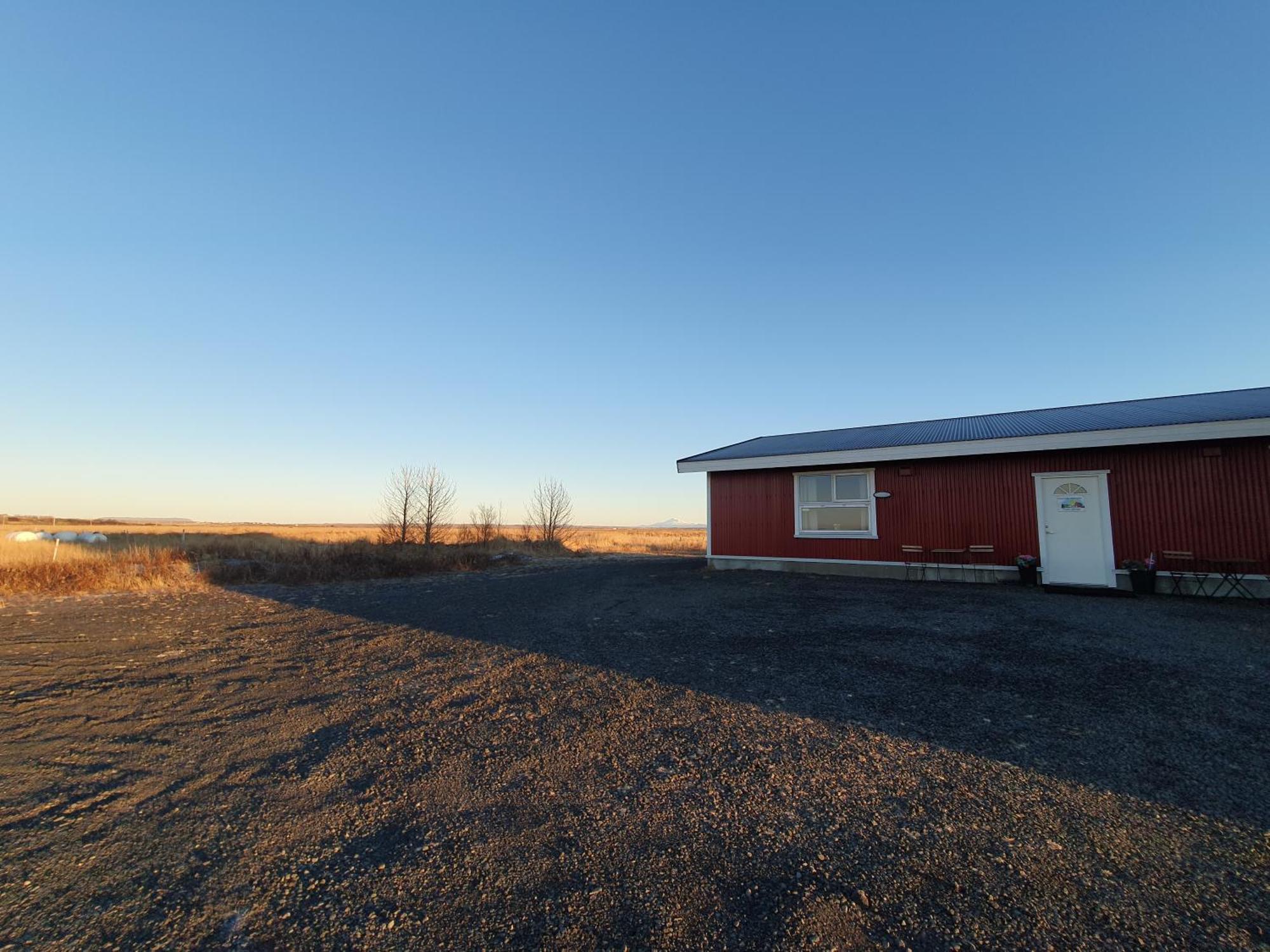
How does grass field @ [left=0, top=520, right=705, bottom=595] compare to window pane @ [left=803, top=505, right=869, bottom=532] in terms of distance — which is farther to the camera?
window pane @ [left=803, top=505, right=869, bottom=532]

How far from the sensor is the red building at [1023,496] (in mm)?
8703

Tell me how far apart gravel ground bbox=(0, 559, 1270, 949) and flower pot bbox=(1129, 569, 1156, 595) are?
2.95 metres

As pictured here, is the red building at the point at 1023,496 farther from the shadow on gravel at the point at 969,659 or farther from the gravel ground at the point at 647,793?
the gravel ground at the point at 647,793

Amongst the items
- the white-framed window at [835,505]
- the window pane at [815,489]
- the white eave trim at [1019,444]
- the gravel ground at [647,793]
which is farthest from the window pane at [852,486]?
the gravel ground at [647,793]

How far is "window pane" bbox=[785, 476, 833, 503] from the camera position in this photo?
12453mm

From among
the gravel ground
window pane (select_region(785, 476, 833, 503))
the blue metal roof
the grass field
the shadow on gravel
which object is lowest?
the gravel ground

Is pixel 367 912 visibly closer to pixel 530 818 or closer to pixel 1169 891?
pixel 530 818

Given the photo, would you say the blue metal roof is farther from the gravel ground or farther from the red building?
the gravel ground

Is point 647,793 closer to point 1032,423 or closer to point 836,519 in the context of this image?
point 836,519

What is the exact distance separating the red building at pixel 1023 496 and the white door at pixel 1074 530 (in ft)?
0.06

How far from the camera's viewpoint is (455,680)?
507 cm

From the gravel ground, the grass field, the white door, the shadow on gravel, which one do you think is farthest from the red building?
the grass field

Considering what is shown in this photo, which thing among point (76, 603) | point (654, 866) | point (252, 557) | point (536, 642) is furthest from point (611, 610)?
point (252, 557)

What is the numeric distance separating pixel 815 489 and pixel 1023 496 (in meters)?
3.90
